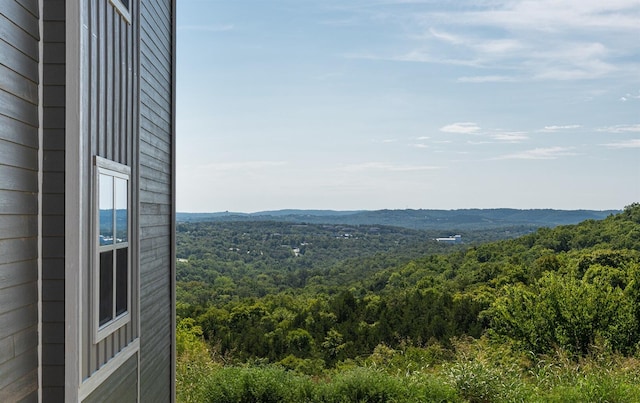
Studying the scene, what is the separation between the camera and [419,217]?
20.3 metres

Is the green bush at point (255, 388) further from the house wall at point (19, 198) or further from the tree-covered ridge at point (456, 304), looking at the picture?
the house wall at point (19, 198)

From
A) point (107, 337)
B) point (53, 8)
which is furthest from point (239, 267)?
point (53, 8)

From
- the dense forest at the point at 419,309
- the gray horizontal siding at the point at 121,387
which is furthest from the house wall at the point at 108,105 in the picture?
the dense forest at the point at 419,309

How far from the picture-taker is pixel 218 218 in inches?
720

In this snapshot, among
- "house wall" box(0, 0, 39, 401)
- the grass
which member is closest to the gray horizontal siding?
"house wall" box(0, 0, 39, 401)

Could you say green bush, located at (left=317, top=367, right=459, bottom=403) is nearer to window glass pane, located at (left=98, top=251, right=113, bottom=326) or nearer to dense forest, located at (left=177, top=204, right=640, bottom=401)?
dense forest, located at (left=177, top=204, right=640, bottom=401)

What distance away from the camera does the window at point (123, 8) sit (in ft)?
12.2

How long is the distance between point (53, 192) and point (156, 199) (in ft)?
8.32

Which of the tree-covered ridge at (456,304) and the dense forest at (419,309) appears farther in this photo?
the tree-covered ridge at (456,304)

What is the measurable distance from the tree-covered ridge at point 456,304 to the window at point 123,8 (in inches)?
299

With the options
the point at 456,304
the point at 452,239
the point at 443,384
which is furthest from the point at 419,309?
the point at 452,239

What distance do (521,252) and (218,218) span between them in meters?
8.41

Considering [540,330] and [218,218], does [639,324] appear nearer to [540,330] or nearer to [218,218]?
[540,330]

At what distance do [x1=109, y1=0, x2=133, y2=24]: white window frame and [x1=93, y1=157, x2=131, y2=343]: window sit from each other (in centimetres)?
93
